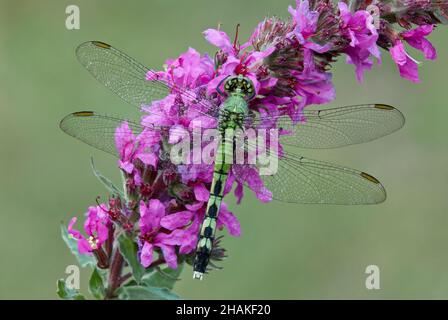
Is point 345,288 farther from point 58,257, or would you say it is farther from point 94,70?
point 94,70

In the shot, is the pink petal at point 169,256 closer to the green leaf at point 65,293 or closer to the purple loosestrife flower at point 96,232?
the purple loosestrife flower at point 96,232

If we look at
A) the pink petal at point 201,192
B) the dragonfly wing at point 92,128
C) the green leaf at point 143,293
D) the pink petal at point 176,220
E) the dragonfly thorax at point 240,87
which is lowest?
the green leaf at point 143,293

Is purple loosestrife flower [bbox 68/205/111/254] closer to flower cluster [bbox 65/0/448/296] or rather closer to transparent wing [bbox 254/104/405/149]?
flower cluster [bbox 65/0/448/296]

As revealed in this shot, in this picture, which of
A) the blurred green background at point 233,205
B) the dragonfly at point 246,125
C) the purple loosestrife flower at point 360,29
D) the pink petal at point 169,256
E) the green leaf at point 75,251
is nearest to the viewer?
the purple loosestrife flower at point 360,29

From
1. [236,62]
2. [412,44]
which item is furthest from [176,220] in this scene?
[412,44]

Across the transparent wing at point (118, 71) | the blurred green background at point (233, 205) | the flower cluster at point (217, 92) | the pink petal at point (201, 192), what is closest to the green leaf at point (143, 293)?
the flower cluster at point (217, 92)
